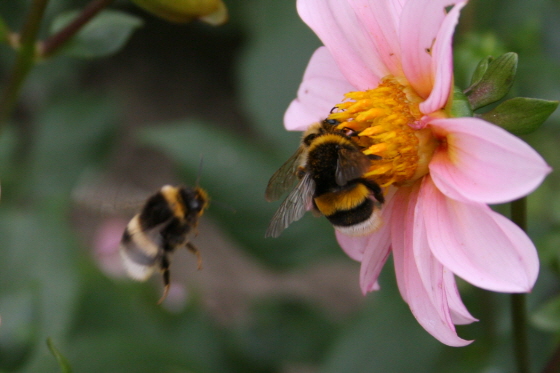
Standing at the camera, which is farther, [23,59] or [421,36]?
[23,59]

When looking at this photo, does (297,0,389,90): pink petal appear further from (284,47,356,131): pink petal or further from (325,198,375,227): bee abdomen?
(325,198,375,227): bee abdomen

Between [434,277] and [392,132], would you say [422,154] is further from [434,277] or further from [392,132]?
[434,277]

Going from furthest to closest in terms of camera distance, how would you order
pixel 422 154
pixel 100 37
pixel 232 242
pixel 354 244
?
pixel 232 242
pixel 100 37
pixel 354 244
pixel 422 154

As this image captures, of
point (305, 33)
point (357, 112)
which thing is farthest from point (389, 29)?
point (305, 33)

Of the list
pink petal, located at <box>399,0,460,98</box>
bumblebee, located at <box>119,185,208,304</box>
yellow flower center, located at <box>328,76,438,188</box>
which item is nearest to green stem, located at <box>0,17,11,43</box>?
bumblebee, located at <box>119,185,208,304</box>

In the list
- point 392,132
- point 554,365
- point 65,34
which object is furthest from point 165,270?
point 554,365

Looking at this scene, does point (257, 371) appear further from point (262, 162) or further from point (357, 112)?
point (357, 112)

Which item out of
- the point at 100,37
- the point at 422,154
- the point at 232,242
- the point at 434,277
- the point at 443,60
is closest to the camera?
the point at 443,60

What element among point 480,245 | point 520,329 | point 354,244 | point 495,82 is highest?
point 495,82
